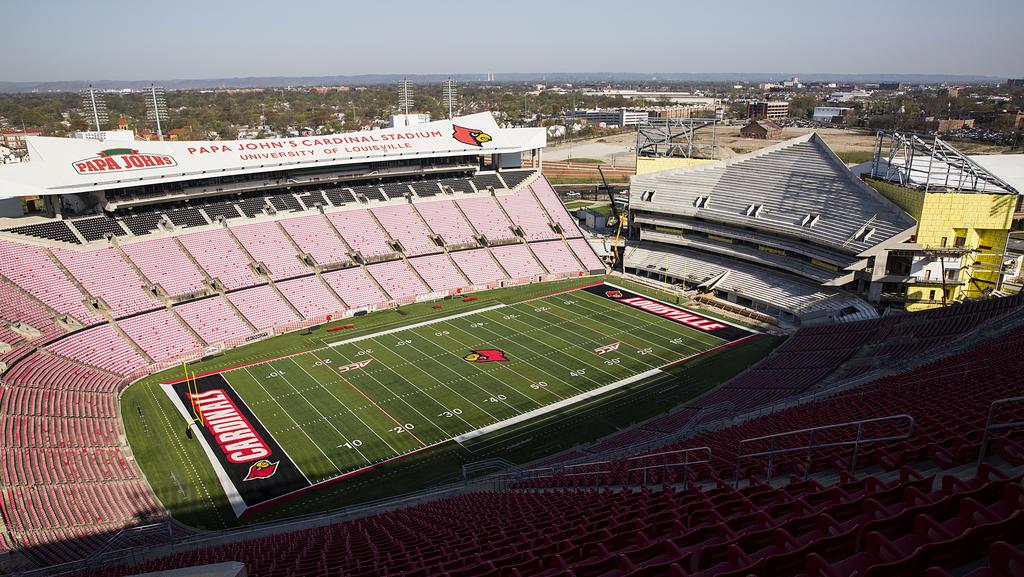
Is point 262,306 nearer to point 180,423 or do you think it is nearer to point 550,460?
point 180,423

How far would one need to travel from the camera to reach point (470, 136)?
2219 inches

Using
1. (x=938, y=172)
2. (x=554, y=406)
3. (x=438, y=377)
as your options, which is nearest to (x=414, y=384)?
(x=438, y=377)

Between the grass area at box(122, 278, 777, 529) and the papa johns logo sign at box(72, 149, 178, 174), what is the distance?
48.0 ft

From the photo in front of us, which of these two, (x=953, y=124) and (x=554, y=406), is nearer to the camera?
(x=554, y=406)

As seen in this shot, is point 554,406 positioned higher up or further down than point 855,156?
further down

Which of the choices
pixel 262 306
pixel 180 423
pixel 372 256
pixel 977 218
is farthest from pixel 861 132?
pixel 180 423

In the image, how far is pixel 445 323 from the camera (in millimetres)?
42438

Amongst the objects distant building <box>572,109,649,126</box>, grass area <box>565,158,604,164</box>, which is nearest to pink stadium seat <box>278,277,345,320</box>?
grass area <box>565,158,604,164</box>

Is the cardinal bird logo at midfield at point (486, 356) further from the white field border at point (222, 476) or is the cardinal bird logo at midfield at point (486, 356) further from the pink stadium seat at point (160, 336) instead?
the pink stadium seat at point (160, 336)

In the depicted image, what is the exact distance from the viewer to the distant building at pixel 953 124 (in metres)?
135

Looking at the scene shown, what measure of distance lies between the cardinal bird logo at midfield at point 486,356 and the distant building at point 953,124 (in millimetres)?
134832

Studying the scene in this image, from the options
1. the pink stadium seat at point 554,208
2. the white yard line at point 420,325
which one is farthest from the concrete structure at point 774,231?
the white yard line at point 420,325

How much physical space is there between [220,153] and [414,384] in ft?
80.3

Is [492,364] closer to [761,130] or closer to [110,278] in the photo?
[110,278]
